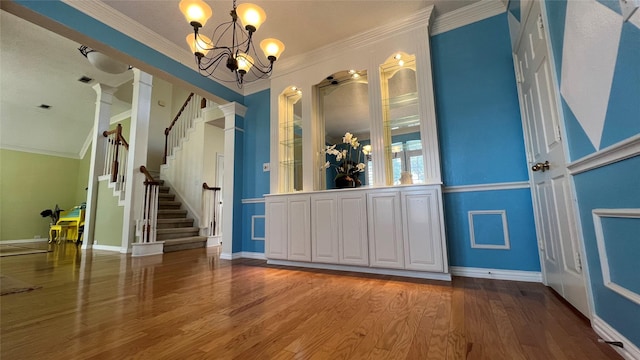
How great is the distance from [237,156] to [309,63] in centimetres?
179

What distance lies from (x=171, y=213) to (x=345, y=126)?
176 inches

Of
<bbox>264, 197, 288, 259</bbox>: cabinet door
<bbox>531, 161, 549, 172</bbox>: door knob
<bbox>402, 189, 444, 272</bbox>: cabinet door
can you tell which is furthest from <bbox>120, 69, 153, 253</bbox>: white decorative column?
<bbox>531, 161, 549, 172</bbox>: door knob

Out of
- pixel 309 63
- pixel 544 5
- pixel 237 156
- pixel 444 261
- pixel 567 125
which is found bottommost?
pixel 444 261

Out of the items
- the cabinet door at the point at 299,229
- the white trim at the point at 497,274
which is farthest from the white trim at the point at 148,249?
the white trim at the point at 497,274

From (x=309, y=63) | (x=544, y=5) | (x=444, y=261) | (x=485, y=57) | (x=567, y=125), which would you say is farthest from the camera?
(x=309, y=63)

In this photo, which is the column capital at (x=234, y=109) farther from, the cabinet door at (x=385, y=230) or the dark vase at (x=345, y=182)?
the cabinet door at (x=385, y=230)

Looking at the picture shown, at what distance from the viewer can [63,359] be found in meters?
1.11

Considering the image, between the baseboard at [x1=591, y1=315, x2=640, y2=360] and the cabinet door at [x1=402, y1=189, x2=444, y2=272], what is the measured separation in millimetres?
1078

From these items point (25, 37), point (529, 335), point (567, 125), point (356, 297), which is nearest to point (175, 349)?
point (356, 297)

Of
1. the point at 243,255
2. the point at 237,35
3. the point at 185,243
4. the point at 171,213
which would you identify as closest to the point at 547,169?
the point at 237,35

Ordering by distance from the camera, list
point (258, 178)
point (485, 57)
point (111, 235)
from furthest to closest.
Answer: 1. point (111, 235)
2. point (258, 178)
3. point (485, 57)

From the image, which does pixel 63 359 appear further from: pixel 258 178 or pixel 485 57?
pixel 485 57

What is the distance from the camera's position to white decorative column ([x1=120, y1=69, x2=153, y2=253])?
4453 mm

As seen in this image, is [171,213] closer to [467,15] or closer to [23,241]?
[23,241]
